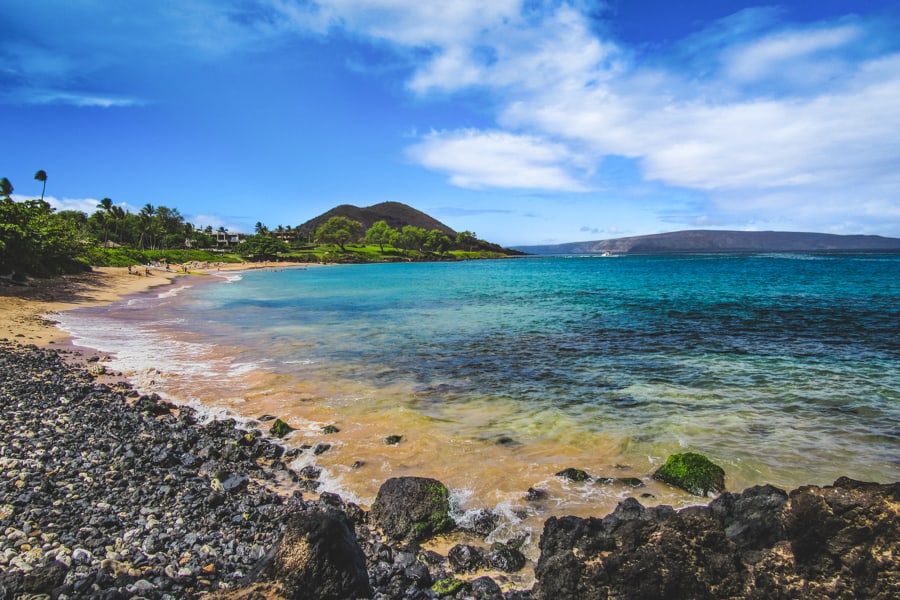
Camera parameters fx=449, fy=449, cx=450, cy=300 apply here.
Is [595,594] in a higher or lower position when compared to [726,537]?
lower

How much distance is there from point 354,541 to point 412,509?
1.88 m

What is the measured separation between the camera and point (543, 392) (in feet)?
49.7

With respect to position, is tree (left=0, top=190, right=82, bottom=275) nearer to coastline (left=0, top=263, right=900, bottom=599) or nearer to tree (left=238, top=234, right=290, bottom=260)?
coastline (left=0, top=263, right=900, bottom=599)

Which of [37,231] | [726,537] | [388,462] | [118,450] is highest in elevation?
[37,231]

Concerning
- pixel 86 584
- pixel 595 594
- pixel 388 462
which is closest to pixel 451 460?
pixel 388 462

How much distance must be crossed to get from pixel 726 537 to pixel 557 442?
6.05 m

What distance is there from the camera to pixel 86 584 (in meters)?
5.17

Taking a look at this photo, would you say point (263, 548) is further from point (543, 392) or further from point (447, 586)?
point (543, 392)

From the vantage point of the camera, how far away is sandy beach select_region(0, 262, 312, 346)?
74.0ft

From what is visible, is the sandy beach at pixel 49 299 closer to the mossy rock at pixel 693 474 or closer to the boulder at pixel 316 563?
the boulder at pixel 316 563

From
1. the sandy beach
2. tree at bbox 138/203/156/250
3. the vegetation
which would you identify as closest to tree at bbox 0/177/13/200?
the vegetation

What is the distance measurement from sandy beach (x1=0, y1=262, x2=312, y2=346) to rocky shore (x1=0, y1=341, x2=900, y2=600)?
17687mm

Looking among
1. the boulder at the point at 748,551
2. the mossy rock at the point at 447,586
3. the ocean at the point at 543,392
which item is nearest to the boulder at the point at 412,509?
the ocean at the point at 543,392

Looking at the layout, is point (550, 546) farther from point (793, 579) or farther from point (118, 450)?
point (118, 450)
